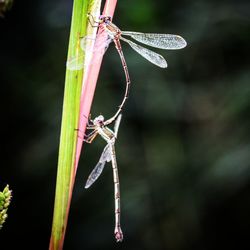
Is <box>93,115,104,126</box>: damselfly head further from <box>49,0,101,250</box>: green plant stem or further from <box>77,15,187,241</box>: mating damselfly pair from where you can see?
<box>49,0,101,250</box>: green plant stem

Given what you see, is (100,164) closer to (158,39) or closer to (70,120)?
(158,39)

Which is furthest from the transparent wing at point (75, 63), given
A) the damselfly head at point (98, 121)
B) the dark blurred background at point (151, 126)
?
the dark blurred background at point (151, 126)

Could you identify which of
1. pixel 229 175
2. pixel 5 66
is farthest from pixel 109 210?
pixel 5 66

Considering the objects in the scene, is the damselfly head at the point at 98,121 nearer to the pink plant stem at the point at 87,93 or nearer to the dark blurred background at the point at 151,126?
the pink plant stem at the point at 87,93

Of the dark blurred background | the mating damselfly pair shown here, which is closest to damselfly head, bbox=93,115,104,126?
the mating damselfly pair

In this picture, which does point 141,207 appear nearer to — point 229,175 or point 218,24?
point 229,175

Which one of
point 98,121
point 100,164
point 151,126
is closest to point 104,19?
point 98,121
